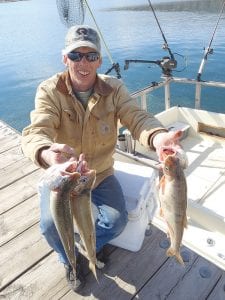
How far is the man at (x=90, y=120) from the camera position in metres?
2.99

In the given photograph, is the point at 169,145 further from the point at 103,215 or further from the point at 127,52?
the point at 127,52

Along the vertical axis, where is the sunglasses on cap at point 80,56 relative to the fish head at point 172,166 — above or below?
above

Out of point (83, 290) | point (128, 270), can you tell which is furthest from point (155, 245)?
point (83, 290)

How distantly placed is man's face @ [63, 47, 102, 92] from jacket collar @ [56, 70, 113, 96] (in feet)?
0.21

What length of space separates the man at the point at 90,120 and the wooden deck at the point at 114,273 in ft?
0.63

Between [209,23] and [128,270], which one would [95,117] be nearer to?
[128,270]

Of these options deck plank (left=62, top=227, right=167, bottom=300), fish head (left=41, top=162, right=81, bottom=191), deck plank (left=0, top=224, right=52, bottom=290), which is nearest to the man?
deck plank (left=62, top=227, right=167, bottom=300)

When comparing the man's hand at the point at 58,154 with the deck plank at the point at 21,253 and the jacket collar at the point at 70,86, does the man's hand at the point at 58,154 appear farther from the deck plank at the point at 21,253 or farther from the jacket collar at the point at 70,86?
the deck plank at the point at 21,253

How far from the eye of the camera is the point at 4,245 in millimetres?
3660

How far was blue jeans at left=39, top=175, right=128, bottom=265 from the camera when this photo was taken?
2915 millimetres

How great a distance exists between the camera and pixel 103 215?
310 cm

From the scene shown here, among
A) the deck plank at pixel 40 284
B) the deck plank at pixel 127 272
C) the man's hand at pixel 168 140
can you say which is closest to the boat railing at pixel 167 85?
the deck plank at pixel 127 272

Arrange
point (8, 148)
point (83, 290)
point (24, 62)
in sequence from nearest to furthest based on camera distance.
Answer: point (83, 290) → point (8, 148) → point (24, 62)

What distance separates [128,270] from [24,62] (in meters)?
22.1
